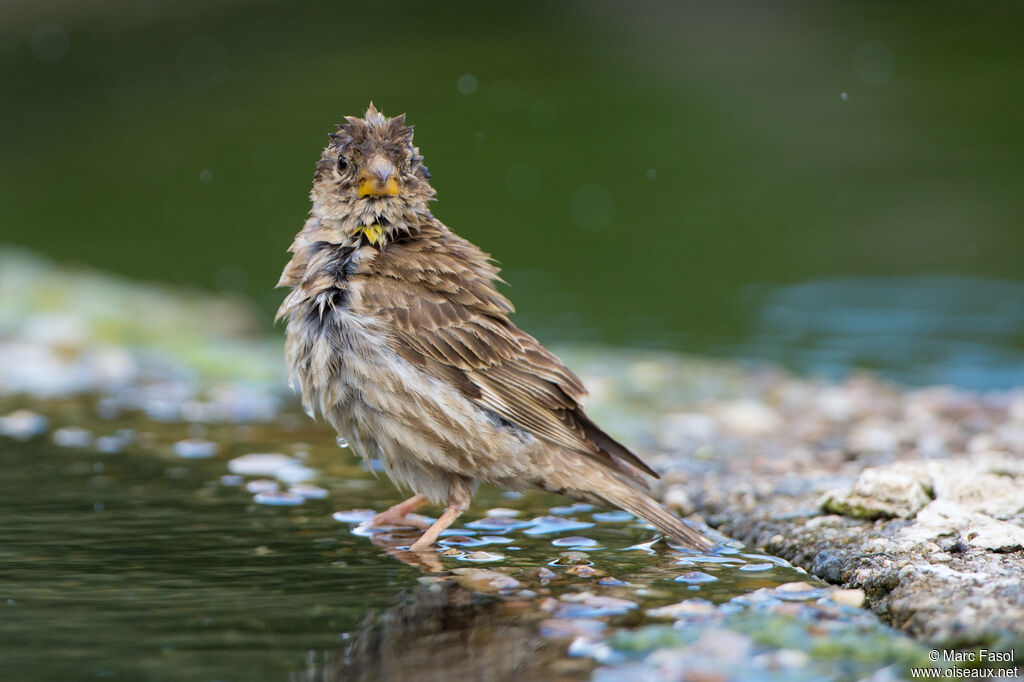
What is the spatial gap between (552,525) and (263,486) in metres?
1.16

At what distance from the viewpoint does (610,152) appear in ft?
48.0

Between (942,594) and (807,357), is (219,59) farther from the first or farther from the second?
(942,594)

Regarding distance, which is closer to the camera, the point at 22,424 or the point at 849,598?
the point at 849,598

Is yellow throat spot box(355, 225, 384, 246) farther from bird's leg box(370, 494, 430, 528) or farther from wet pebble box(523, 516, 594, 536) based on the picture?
wet pebble box(523, 516, 594, 536)

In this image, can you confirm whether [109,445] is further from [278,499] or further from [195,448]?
[278,499]

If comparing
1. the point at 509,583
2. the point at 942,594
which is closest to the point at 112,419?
the point at 509,583

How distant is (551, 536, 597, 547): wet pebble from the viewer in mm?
4105

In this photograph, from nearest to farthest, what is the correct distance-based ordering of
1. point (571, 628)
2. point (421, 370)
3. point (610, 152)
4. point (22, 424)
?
point (571, 628), point (421, 370), point (22, 424), point (610, 152)

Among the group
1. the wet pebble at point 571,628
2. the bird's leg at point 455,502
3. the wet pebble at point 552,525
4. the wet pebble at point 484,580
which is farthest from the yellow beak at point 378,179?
the wet pebble at point 571,628

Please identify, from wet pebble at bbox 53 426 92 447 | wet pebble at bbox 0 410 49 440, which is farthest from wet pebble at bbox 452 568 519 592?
wet pebble at bbox 0 410 49 440

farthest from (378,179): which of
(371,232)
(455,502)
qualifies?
(455,502)

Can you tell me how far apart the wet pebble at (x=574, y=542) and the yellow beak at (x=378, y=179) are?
4.50 feet

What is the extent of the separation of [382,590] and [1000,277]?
8.22 meters

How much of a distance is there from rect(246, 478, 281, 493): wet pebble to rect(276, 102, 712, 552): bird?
455mm
